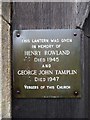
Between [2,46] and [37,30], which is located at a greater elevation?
[37,30]

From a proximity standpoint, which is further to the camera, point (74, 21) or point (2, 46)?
point (74, 21)

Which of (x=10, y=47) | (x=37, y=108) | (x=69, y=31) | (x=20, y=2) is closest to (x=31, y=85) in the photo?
(x=37, y=108)

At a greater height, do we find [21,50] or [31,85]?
[21,50]

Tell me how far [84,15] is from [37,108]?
0.65 meters

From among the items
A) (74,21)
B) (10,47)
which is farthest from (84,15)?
(10,47)

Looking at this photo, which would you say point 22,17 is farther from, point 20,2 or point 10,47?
point 10,47

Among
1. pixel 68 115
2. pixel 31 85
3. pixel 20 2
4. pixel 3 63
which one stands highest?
pixel 20 2

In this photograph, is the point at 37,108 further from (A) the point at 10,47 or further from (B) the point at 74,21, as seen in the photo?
(B) the point at 74,21

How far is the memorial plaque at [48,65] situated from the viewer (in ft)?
5.79

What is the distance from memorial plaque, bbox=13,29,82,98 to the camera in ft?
5.79

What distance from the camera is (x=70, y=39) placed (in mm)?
1779

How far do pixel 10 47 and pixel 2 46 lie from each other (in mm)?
179

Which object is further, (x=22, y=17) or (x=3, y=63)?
→ (x=22, y=17)

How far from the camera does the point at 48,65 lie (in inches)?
69.6
